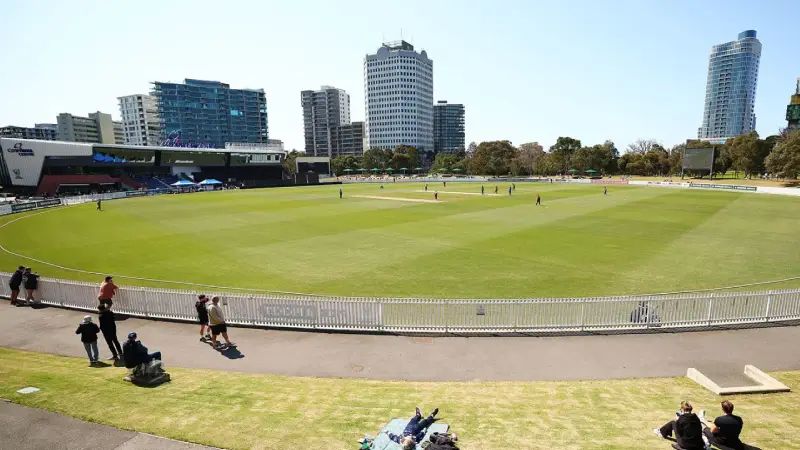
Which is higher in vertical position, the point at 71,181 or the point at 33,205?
the point at 71,181

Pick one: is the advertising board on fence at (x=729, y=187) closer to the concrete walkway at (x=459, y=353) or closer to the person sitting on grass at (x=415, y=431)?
the concrete walkway at (x=459, y=353)

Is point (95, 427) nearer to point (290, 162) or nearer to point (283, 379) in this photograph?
point (283, 379)

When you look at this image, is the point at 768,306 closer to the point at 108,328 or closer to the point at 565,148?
the point at 108,328

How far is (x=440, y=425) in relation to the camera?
707 cm

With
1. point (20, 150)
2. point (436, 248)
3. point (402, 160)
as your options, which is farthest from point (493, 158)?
point (20, 150)

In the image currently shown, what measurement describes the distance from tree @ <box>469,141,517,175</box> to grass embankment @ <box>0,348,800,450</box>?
120 metres

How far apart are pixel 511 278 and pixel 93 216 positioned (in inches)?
1849

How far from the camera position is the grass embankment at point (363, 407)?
6.90m

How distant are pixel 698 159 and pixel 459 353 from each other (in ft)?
298

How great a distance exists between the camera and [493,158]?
12662 centimetres

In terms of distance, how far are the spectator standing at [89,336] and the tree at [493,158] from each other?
404ft

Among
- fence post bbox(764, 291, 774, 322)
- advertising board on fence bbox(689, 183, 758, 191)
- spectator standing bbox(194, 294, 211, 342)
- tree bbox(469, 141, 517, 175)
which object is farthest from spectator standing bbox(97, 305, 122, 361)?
tree bbox(469, 141, 517, 175)

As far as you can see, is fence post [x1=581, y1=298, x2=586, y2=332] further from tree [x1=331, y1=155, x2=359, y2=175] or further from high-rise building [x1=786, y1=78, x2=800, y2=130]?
tree [x1=331, y1=155, x2=359, y2=175]

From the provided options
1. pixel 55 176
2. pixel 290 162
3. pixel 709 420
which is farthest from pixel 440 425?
pixel 290 162
